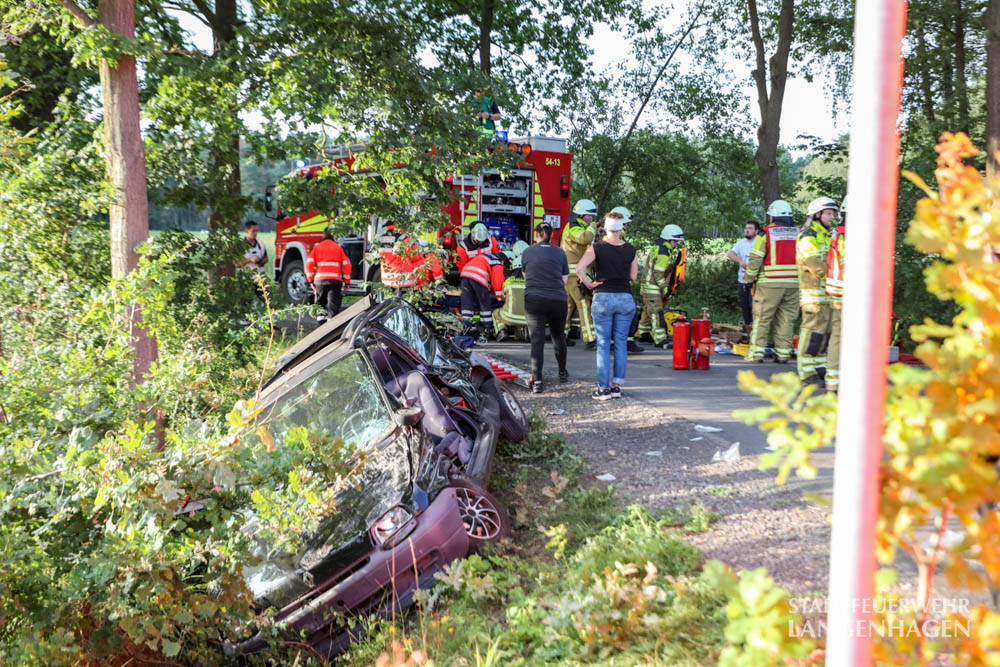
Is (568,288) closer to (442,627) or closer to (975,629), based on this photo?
(442,627)

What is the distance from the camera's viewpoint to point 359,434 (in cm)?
445

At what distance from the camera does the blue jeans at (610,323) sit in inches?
313

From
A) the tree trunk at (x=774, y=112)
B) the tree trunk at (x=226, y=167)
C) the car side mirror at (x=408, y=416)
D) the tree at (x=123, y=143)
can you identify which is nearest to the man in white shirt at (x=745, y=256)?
the tree trunk at (x=774, y=112)

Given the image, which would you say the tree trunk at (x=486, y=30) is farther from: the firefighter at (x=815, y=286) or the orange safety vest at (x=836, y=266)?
the orange safety vest at (x=836, y=266)

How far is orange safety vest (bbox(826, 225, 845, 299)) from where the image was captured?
764 centimetres

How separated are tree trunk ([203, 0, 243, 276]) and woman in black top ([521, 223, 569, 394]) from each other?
3.28m

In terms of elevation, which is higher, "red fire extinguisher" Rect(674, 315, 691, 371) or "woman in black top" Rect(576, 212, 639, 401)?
"woman in black top" Rect(576, 212, 639, 401)

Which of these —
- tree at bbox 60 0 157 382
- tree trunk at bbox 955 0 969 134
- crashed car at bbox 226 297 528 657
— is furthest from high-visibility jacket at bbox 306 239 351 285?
tree trunk at bbox 955 0 969 134

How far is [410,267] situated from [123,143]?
126 inches

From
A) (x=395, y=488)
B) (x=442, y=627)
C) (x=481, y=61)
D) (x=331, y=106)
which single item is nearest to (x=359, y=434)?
(x=395, y=488)

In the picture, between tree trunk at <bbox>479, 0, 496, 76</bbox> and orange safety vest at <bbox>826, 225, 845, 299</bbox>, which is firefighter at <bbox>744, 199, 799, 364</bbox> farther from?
tree trunk at <bbox>479, 0, 496, 76</bbox>

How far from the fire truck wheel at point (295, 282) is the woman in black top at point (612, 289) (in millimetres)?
8857

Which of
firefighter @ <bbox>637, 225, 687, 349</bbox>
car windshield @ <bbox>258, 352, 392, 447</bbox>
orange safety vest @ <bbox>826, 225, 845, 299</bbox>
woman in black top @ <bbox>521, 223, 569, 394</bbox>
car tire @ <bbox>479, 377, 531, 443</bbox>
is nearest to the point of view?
car windshield @ <bbox>258, 352, 392, 447</bbox>

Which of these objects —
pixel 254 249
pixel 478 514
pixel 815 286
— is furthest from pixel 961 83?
pixel 478 514
